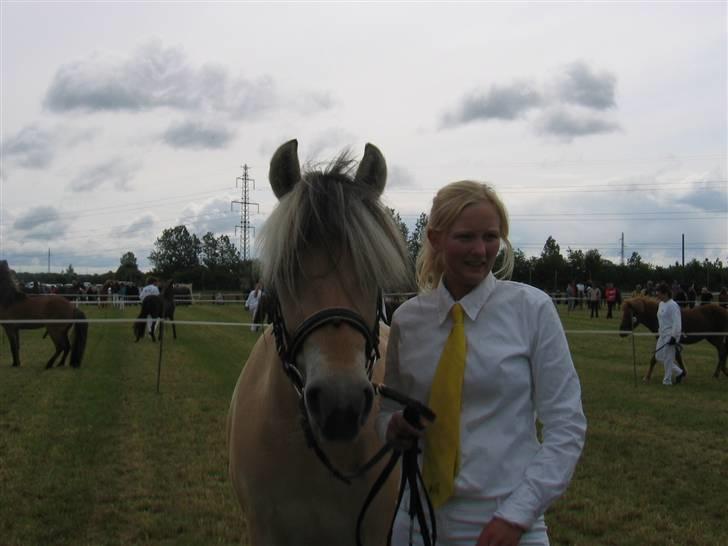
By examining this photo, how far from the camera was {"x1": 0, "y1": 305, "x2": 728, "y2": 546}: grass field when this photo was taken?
17.1 feet

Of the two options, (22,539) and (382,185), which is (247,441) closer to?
(382,185)

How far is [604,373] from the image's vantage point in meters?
13.7

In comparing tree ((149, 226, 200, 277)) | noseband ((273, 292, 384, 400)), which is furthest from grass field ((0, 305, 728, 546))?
tree ((149, 226, 200, 277))

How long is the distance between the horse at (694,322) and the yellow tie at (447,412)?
11.4m

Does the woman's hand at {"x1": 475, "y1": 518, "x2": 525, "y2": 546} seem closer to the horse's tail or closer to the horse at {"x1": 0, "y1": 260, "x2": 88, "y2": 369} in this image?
the horse's tail

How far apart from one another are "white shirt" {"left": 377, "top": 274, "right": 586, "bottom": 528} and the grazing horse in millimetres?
271

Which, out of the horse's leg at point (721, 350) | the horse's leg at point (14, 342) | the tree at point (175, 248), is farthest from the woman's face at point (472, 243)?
the tree at point (175, 248)

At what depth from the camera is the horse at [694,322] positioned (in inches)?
541

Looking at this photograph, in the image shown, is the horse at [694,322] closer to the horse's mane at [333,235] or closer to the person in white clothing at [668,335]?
the person in white clothing at [668,335]

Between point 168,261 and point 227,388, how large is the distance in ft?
278

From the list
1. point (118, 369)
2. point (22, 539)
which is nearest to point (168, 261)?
point (118, 369)

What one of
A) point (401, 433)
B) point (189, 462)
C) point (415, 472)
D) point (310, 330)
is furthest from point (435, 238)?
point (189, 462)

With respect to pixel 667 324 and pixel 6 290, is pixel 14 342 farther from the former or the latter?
pixel 667 324

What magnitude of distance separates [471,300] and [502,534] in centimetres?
66
